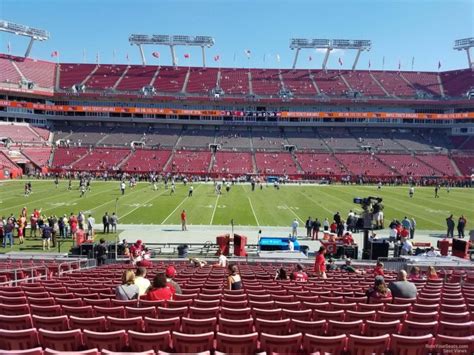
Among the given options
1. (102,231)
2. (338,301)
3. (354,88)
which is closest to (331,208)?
(102,231)

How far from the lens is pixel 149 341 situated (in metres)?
4.98

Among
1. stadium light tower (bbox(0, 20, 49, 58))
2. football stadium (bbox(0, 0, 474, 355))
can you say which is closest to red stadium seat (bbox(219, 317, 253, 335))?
football stadium (bbox(0, 0, 474, 355))

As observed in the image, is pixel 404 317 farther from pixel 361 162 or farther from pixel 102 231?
pixel 361 162

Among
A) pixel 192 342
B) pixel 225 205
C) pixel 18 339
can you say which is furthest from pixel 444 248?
pixel 225 205

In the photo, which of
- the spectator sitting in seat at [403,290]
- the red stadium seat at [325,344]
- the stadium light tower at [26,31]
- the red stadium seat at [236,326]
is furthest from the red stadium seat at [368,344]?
the stadium light tower at [26,31]

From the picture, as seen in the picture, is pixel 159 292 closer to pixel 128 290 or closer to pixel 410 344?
pixel 128 290

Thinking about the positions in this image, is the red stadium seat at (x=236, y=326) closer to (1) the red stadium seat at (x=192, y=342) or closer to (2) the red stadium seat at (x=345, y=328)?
(1) the red stadium seat at (x=192, y=342)

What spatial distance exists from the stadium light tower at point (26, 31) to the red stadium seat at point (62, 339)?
9654 centimetres

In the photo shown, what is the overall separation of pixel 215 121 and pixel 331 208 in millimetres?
55382

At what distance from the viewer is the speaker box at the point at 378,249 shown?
18.0 metres

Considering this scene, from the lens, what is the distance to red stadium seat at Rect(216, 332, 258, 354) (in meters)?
4.88

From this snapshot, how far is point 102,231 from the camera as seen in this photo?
2483cm

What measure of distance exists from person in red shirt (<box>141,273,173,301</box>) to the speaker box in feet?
43.4

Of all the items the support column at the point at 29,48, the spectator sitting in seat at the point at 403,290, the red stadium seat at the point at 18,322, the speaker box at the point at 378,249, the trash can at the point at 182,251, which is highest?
the support column at the point at 29,48
